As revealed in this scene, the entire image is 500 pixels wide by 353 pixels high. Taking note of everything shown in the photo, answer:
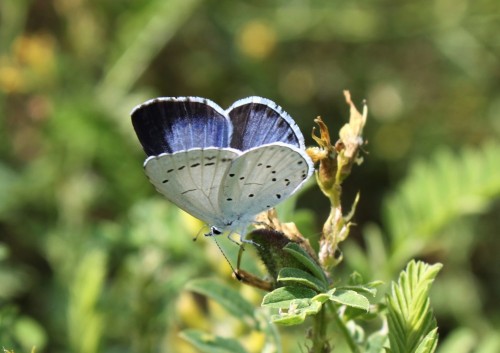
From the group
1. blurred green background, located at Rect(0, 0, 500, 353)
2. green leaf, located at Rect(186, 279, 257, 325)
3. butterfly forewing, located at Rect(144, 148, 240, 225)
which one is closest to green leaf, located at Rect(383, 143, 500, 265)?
blurred green background, located at Rect(0, 0, 500, 353)

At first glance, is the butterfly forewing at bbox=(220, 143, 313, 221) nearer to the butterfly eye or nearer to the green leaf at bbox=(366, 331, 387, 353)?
the butterfly eye

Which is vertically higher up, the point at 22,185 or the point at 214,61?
the point at 214,61

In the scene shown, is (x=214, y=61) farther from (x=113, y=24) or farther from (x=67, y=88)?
(x=67, y=88)

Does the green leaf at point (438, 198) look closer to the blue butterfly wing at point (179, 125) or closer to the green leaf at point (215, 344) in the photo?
the green leaf at point (215, 344)

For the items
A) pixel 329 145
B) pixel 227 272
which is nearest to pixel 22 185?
pixel 227 272

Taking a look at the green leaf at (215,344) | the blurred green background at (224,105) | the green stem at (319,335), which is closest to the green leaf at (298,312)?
the green stem at (319,335)

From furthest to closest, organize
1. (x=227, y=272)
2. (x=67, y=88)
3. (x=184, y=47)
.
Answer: (x=184, y=47) < (x=67, y=88) < (x=227, y=272)
